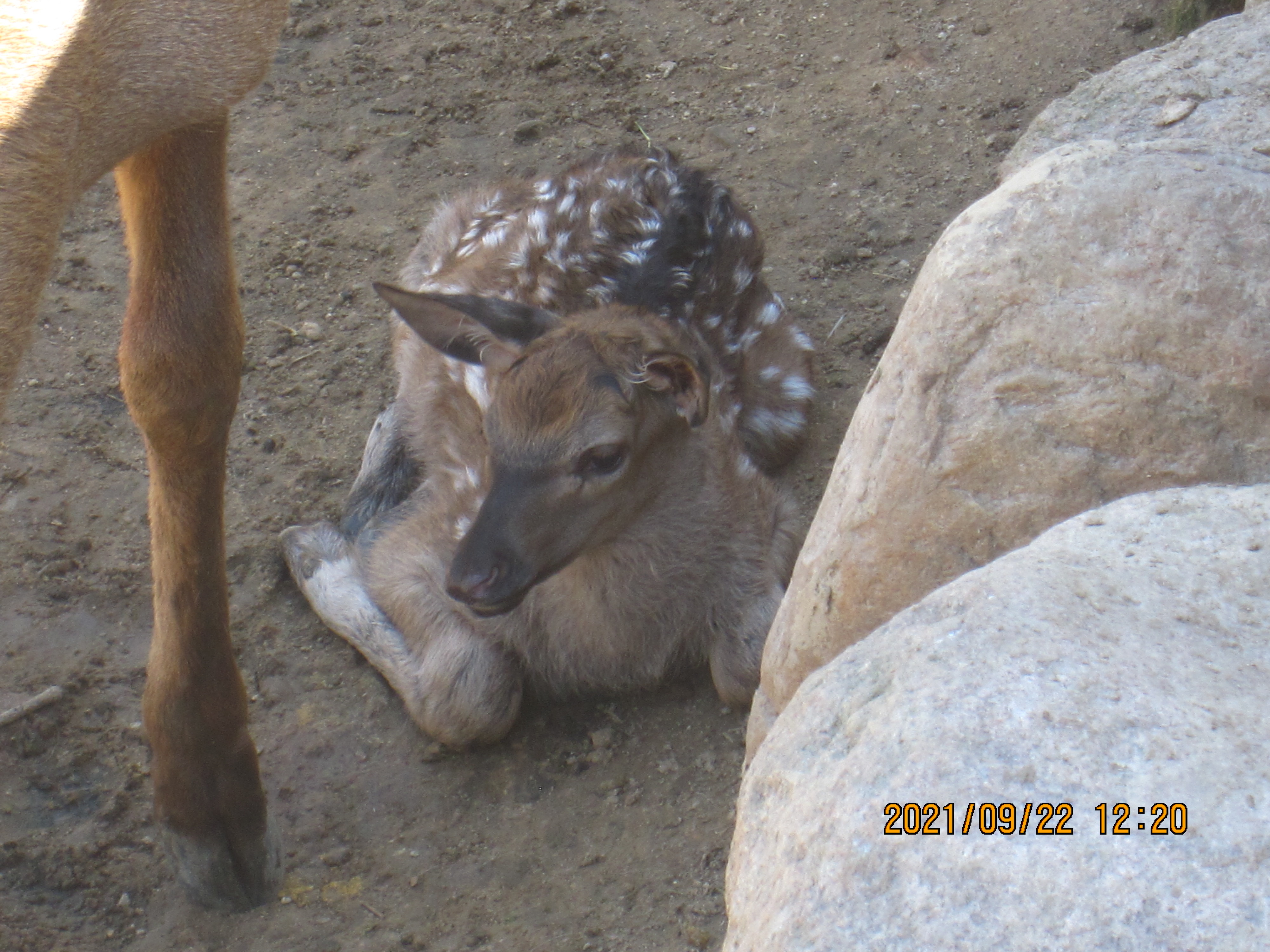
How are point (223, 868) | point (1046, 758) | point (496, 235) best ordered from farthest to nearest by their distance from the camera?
point (496, 235) → point (223, 868) → point (1046, 758)

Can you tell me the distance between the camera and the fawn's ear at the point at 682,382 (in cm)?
352

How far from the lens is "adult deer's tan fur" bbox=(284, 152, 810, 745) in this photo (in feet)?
11.6

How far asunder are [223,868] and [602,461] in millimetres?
1313

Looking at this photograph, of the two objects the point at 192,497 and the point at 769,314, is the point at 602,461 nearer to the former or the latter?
the point at 192,497

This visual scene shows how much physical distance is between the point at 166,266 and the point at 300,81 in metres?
3.33

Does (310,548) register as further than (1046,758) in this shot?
Yes

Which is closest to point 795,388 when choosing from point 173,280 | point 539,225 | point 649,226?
point 649,226

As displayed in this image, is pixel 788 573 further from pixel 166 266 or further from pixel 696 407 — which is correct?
pixel 166 266

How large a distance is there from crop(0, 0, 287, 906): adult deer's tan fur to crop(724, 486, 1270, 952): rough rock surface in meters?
1.31

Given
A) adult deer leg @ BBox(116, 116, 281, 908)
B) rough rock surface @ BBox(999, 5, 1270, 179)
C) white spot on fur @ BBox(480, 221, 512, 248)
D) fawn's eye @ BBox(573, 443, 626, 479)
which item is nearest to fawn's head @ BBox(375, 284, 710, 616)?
fawn's eye @ BBox(573, 443, 626, 479)

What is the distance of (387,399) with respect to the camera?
477cm

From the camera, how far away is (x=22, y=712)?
3656 mm

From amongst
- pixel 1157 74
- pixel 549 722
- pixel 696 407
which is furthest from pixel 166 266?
pixel 1157 74

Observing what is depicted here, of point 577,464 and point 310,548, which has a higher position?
point 577,464
